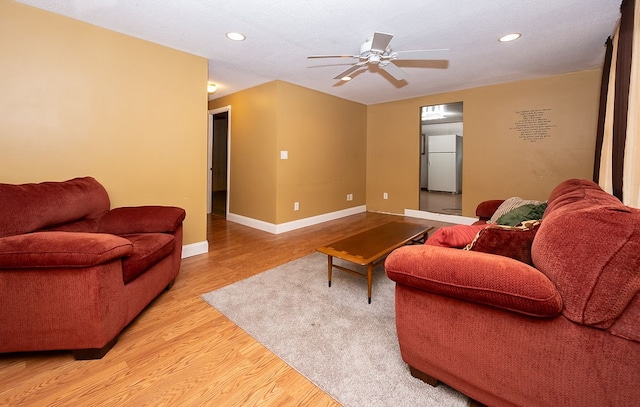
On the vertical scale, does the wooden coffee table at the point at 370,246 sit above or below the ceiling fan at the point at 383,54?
below

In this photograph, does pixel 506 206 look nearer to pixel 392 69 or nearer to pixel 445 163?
pixel 392 69

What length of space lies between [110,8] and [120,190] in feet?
5.05

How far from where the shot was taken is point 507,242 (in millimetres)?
1236

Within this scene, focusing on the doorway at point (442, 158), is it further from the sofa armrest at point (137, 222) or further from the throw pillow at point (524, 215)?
the sofa armrest at point (137, 222)

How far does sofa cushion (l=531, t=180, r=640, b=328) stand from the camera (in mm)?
845

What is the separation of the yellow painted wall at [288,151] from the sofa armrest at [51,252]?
9.54ft

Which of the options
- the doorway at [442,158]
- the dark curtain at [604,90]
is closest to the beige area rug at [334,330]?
the dark curtain at [604,90]

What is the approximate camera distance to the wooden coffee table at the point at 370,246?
2.09 metres

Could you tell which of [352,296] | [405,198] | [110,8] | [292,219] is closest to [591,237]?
[352,296]

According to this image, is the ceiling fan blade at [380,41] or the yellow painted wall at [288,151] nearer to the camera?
the ceiling fan blade at [380,41]

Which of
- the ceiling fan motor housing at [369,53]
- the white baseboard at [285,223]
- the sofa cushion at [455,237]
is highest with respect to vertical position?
the ceiling fan motor housing at [369,53]

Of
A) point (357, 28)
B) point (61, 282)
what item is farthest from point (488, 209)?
point (61, 282)

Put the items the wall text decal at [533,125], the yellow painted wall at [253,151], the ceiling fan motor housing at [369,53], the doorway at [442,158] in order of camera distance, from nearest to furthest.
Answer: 1. the ceiling fan motor housing at [369,53]
2. the wall text decal at [533,125]
3. the yellow painted wall at [253,151]
4. the doorway at [442,158]

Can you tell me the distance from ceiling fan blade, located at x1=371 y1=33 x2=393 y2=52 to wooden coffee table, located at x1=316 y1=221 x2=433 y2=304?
1.73 m
